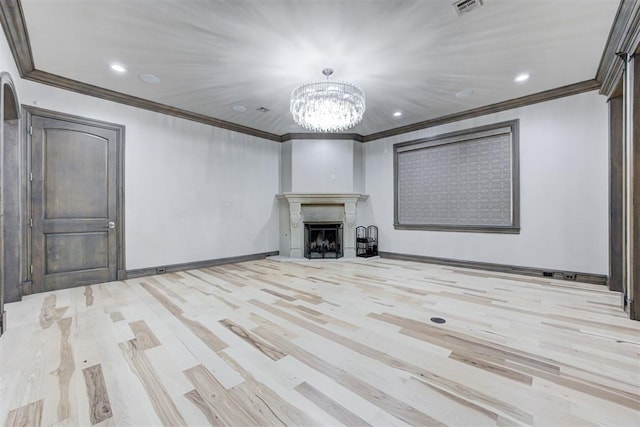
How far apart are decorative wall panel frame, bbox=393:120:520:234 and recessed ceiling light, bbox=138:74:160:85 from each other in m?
4.53

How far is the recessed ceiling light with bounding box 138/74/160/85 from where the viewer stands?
11.9 ft

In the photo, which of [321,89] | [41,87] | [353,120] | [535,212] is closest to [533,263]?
[535,212]

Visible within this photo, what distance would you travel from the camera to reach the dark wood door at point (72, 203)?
3.59 meters

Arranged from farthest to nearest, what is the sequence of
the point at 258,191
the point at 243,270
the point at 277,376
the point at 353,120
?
the point at 258,191 → the point at 243,270 → the point at 353,120 → the point at 277,376

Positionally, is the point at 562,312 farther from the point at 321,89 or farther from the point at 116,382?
the point at 116,382

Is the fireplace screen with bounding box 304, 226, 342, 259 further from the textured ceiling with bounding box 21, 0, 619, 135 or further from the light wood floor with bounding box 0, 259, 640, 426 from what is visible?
the textured ceiling with bounding box 21, 0, 619, 135

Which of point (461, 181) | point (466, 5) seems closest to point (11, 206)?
→ point (466, 5)

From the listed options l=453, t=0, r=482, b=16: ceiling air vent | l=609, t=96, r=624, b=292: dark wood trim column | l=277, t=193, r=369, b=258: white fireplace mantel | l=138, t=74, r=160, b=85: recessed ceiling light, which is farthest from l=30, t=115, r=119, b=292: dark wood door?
l=609, t=96, r=624, b=292: dark wood trim column

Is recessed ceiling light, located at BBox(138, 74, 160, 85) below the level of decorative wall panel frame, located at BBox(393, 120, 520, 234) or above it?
above

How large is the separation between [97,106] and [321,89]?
328 cm

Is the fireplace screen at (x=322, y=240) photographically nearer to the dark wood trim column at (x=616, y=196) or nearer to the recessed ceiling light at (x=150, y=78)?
the recessed ceiling light at (x=150, y=78)

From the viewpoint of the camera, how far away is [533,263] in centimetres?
441

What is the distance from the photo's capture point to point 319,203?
20.8 ft

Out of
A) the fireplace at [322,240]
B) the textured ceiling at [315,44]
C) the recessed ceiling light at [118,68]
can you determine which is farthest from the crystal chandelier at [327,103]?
the fireplace at [322,240]
